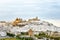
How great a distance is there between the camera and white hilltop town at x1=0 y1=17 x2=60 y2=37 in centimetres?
519

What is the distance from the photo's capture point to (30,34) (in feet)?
16.2

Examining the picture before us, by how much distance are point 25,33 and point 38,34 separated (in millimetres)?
256

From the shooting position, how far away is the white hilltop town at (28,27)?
5186 millimetres

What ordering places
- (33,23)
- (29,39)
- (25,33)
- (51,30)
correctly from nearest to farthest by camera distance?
(29,39) < (25,33) < (51,30) < (33,23)

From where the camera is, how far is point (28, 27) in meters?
5.59

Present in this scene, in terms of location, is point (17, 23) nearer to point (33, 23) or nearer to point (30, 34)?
point (33, 23)

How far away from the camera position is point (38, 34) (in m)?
5.00

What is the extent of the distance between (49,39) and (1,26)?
131 centimetres

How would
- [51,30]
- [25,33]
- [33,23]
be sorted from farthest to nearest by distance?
[33,23]
[51,30]
[25,33]

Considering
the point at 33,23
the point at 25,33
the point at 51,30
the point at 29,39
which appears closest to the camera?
the point at 29,39

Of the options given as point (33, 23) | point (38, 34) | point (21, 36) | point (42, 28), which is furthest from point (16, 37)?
point (33, 23)

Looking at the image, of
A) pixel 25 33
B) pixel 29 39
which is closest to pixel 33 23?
pixel 25 33

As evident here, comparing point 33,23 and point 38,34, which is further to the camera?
point 33,23

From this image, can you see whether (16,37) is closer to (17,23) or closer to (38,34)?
(38,34)
